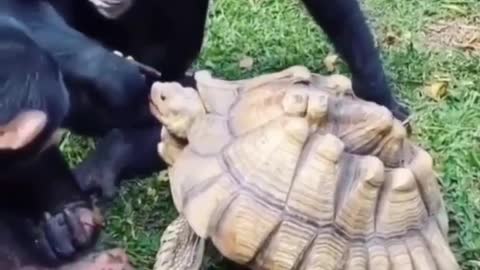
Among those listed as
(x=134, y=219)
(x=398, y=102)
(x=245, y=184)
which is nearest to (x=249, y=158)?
(x=245, y=184)

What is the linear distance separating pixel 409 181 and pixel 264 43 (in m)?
1.00

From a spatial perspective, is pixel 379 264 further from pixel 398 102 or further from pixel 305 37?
pixel 305 37

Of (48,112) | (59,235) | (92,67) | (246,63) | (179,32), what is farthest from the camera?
(246,63)

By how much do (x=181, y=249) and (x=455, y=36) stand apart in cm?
113

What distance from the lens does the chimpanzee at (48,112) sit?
2.16 metres

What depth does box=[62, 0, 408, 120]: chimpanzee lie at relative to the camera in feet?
8.83

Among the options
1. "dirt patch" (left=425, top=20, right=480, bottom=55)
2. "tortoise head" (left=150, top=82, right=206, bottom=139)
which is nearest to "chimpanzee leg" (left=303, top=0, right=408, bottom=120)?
"dirt patch" (left=425, top=20, right=480, bottom=55)

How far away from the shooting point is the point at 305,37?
3.23 meters

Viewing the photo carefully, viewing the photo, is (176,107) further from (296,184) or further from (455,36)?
(455,36)

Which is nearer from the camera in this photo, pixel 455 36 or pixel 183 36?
pixel 183 36

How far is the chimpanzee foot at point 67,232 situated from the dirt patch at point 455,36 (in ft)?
3.48

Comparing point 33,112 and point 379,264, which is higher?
point 33,112

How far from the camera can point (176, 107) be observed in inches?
93.2

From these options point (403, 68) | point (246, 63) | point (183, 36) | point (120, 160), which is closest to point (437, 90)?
point (403, 68)
